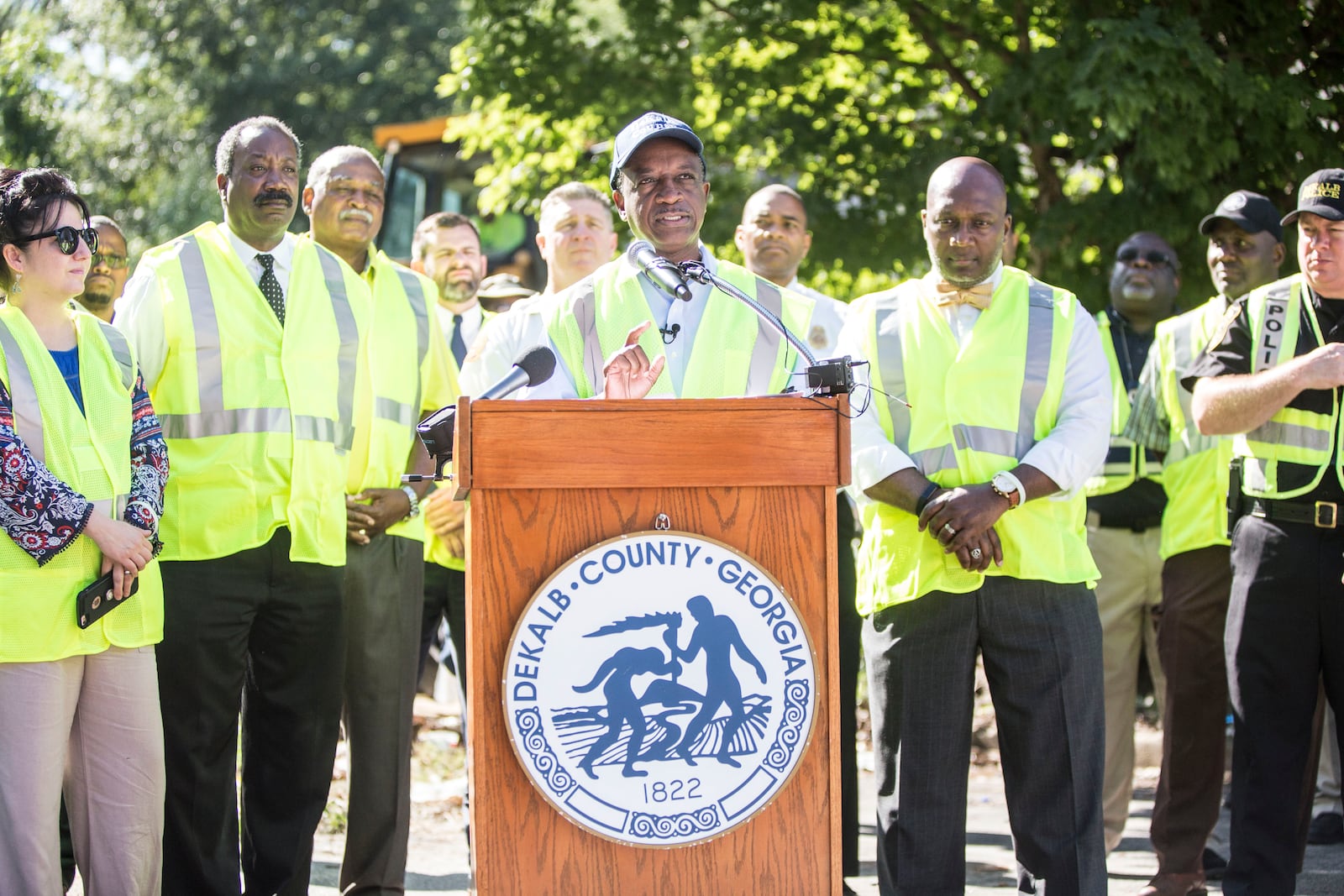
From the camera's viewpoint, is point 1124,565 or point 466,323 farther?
point 466,323

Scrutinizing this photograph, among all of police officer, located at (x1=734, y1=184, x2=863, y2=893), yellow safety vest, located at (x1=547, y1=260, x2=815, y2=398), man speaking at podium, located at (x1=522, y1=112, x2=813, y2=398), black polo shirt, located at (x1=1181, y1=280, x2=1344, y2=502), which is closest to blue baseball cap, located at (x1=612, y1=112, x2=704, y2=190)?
man speaking at podium, located at (x1=522, y1=112, x2=813, y2=398)

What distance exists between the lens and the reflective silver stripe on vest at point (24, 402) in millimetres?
3959

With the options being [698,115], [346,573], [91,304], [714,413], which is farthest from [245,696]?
[698,115]

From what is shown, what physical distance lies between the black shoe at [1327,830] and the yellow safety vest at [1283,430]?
224 cm

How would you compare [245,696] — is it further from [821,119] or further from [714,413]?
[821,119]

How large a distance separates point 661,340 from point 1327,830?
4147 mm

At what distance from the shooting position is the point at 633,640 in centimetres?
308

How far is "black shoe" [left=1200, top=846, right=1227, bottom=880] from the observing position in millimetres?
5762

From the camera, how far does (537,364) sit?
330 centimetres

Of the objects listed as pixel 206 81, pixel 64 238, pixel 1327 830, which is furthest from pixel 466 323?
pixel 206 81

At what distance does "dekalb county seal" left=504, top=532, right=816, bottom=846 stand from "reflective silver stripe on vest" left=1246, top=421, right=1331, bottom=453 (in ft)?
7.55

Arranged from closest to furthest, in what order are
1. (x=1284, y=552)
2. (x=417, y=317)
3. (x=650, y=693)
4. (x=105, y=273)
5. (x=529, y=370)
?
(x=650, y=693)
(x=529, y=370)
(x=1284, y=552)
(x=417, y=317)
(x=105, y=273)

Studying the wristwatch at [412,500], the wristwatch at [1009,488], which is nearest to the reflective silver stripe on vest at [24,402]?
the wristwatch at [412,500]

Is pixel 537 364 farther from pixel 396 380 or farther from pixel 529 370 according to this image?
pixel 396 380
